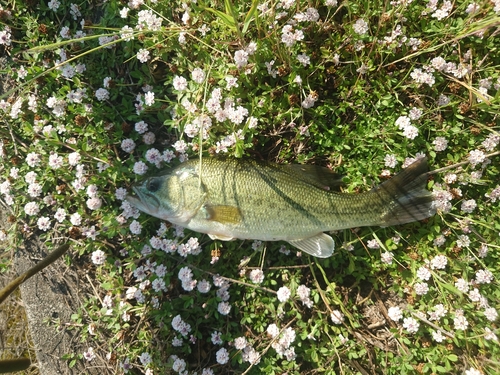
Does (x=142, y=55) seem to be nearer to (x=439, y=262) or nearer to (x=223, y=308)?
(x=223, y=308)

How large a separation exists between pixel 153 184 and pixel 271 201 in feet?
3.38

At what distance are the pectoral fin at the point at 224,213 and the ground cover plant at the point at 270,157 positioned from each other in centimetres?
45

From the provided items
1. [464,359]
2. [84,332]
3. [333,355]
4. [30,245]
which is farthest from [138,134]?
[464,359]

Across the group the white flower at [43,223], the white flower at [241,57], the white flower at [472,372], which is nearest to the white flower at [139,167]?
the white flower at [43,223]


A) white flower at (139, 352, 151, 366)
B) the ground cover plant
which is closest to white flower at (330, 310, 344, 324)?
the ground cover plant

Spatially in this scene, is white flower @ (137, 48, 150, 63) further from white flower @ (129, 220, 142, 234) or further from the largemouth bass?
white flower @ (129, 220, 142, 234)

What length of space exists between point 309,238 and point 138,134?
1.98 m

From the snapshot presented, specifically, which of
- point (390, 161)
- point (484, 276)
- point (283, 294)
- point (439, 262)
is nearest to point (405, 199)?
point (390, 161)

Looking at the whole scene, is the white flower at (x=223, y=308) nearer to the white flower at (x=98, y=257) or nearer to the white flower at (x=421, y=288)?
the white flower at (x=98, y=257)

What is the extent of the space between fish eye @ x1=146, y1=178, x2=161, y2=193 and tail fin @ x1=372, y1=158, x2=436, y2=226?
190 cm

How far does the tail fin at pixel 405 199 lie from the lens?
10.6 feet

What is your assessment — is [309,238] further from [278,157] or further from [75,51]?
[75,51]

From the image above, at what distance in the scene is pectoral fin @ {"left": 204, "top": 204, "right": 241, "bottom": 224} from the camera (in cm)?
313

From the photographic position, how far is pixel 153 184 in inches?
126
